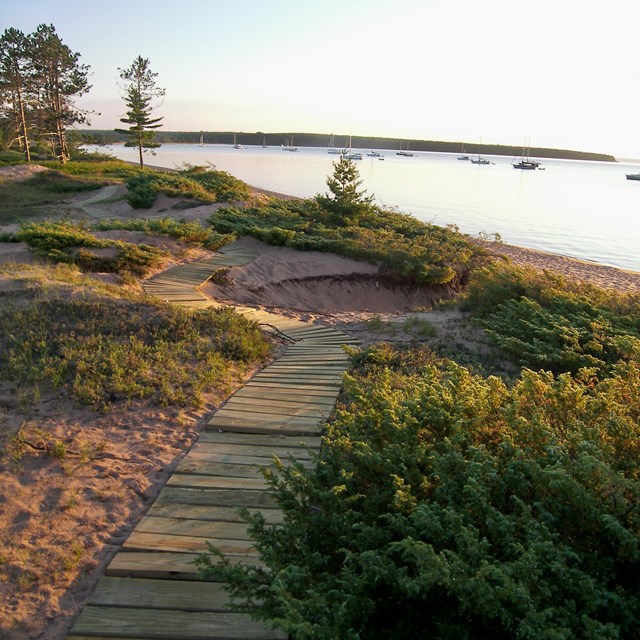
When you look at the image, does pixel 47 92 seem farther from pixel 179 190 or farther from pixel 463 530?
pixel 463 530

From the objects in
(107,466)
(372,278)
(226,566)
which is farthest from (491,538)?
(372,278)

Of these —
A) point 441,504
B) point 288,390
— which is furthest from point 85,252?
point 441,504

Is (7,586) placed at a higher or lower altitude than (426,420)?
lower

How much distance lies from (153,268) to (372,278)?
221 inches

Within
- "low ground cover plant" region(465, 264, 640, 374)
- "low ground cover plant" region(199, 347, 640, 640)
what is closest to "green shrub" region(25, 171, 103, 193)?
"low ground cover plant" region(465, 264, 640, 374)

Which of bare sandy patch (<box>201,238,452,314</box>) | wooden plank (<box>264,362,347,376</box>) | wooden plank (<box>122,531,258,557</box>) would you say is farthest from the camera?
bare sandy patch (<box>201,238,452,314</box>)

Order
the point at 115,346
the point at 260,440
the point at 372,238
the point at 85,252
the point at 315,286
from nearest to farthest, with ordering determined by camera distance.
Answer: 1. the point at 260,440
2. the point at 115,346
3. the point at 85,252
4. the point at 315,286
5. the point at 372,238

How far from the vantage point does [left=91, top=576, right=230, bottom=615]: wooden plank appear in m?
3.26

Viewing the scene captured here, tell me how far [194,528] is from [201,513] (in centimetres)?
20

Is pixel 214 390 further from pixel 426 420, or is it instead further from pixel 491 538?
pixel 491 538

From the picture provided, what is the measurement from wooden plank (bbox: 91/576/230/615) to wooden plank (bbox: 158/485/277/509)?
79 cm

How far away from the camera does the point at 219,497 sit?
4.30 m

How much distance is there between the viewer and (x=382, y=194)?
4744 centimetres

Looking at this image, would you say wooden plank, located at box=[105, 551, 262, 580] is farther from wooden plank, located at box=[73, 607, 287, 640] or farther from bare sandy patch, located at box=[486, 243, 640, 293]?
bare sandy patch, located at box=[486, 243, 640, 293]
